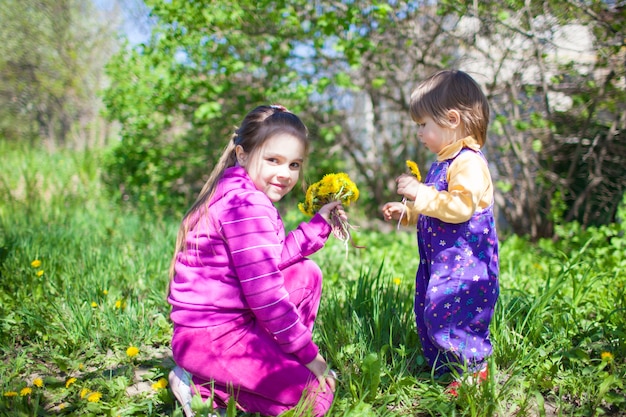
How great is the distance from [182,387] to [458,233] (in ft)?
3.91

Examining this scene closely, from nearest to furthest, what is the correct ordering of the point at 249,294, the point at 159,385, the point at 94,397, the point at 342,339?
the point at 249,294 < the point at 94,397 < the point at 159,385 < the point at 342,339

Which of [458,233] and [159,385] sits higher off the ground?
[458,233]

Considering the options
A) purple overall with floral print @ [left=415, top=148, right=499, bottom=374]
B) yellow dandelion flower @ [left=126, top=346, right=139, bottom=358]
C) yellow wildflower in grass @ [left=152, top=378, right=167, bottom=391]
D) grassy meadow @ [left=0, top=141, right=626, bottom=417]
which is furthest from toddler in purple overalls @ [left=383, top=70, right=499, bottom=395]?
yellow dandelion flower @ [left=126, top=346, right=139, bottom=358]

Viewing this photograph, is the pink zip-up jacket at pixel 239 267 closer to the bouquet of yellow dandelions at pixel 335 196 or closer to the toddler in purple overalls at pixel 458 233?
the bouquet of yellow dandelions at pixel 335 196

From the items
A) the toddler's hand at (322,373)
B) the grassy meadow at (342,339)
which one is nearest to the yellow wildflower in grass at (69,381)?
the grassy meadow at (342,339)

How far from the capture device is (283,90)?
5.09 metres

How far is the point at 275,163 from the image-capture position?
6.75ft

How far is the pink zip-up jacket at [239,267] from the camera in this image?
185 centimetres

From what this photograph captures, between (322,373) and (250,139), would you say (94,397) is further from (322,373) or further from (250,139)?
(250,139)

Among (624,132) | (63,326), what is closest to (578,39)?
(624,132)

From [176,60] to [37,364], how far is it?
12.5 ft

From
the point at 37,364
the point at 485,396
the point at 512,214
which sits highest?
the point at 512,214

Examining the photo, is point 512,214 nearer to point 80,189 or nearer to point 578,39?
point 578,39

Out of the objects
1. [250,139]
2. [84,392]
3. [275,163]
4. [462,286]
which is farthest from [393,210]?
[84,392]
